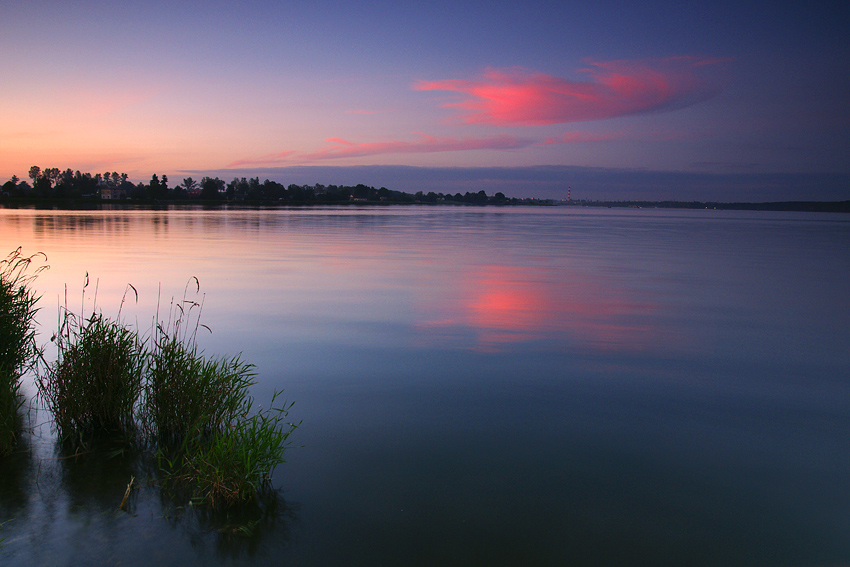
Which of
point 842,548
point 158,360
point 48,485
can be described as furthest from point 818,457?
point 48,485

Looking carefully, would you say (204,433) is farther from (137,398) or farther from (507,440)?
(507,440)

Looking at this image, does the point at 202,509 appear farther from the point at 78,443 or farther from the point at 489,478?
the point at 489,478

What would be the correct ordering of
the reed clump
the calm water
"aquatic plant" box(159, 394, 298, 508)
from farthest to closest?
the reed clump, "aquatic plant" box(159, 394, 298, 508), the calm water

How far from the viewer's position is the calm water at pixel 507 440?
4633mm

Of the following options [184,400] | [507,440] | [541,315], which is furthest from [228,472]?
[541,315]

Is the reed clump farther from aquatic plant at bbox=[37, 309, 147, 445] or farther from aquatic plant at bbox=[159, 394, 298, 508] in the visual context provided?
aquatic plant at bbox=[159, 394, 298, 508]

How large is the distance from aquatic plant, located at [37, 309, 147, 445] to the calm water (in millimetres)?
365

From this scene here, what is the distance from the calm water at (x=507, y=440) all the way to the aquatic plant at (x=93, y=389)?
1.20 ft

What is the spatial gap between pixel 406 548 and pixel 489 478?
52.4 inches

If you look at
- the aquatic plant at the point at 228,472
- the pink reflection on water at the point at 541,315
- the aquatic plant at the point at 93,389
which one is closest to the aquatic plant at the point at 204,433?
the aquatic plant at the point at 228,472

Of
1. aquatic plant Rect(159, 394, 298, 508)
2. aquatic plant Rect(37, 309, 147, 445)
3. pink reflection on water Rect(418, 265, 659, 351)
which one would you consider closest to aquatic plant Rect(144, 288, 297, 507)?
aquatic plant Rect(159, 394, 298, 508)

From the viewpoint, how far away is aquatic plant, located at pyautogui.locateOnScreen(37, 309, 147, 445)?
625 cm

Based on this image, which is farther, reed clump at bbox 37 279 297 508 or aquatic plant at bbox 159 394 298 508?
reed clump at bbox 37 279 297 508

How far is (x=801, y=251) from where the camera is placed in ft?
106
